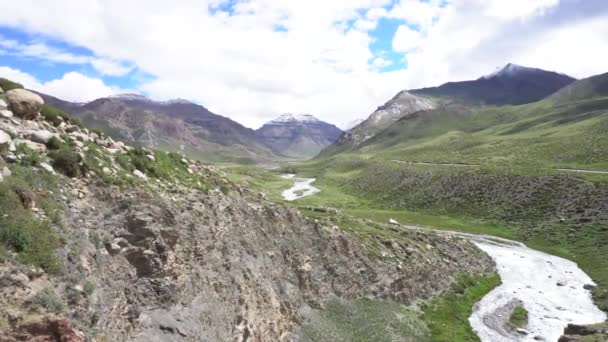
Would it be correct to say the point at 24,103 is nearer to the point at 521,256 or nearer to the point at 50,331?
the point at 50,331

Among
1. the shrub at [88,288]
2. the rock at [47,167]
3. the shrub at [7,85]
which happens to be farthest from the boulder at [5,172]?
the shrub at [7,85]

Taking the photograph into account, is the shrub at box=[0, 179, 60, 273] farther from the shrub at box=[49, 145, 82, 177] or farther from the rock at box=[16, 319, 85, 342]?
the shrub at box=[49, 145, 82, 177]

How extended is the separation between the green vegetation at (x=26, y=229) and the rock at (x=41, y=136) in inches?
150

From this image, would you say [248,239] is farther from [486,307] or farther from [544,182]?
[544,182]

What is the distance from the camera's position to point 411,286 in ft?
161

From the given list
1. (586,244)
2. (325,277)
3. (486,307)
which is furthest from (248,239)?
(586,244)

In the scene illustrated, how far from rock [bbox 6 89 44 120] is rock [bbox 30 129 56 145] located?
2.08 metres

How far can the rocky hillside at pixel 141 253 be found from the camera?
15.1 metres

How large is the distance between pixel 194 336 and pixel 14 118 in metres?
13.2

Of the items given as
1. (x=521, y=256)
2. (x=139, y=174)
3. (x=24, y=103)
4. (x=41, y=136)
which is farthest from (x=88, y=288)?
(x=521, y=256)

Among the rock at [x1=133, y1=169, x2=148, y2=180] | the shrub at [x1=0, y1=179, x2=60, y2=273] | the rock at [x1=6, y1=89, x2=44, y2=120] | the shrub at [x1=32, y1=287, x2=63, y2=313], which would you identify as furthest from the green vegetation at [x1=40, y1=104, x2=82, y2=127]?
the shrub at [x1=32, y1=287, x2=63, y2=313]

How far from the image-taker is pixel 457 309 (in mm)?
50625

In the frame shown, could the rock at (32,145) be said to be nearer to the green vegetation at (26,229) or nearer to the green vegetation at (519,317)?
the green vegetation at (26,229)

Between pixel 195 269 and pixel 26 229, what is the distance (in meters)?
10.8
